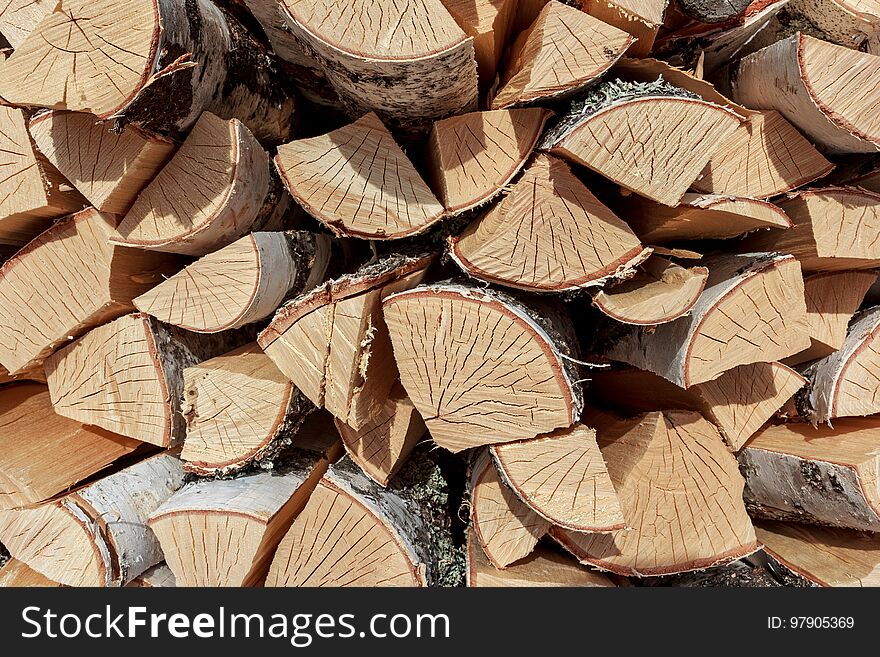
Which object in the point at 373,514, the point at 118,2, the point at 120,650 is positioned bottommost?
the point at 120,650

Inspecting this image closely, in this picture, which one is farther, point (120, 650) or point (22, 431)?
point (22, 431)

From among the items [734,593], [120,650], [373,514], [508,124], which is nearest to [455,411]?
[373,514]

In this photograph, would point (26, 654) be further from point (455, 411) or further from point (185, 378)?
point (455, 411)

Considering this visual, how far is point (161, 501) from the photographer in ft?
6.39

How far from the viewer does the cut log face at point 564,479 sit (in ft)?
5.26

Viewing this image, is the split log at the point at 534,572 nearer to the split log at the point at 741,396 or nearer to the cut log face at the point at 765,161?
the split log at the point at 741,396

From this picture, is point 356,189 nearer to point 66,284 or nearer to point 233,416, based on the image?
point 233,416

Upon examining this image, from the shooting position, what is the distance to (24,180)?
1.82m

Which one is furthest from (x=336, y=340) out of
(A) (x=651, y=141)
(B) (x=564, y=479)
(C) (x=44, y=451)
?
(C) (x=44, y=451)

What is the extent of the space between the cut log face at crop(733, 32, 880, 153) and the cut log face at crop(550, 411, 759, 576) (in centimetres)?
91

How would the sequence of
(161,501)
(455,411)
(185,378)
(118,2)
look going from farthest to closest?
(161,501), (185,378), (455,411), (118,2)

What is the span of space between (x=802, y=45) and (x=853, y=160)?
1.72 ft

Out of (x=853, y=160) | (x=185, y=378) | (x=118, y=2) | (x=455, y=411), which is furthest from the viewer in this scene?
(x=853, y=160)

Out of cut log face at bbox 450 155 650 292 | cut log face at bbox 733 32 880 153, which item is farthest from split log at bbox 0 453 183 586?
cut log face at bbox 733 32 880 153
